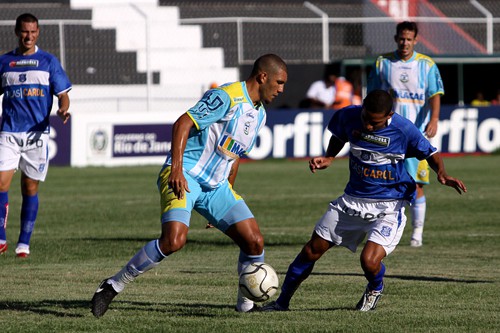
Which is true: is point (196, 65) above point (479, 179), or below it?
above

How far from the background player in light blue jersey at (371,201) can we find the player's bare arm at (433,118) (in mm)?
3701

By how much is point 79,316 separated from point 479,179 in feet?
46.7

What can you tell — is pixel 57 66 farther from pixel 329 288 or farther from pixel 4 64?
pixel 329 288

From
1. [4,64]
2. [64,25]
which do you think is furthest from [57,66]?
[64,25]

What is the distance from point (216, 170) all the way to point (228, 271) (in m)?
2.72

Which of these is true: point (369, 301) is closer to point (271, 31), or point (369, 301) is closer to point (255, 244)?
point (255, 244)

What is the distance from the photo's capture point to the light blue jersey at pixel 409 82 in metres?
11.5

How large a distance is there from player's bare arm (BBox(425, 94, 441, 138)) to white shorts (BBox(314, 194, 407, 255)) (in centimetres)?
381

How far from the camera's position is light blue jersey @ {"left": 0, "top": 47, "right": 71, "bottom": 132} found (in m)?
10.6

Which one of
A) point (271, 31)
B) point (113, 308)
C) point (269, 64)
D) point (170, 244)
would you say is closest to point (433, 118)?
point (269, 64)

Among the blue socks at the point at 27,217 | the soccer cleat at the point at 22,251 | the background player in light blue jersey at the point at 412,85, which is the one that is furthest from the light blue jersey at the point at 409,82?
the soccer cleat at the point at 22,251

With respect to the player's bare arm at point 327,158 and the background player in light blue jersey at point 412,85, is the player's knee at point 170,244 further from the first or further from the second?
the background player in light blue jersey at point 412,85

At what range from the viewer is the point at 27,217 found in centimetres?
1080

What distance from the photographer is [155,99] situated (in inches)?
1027
